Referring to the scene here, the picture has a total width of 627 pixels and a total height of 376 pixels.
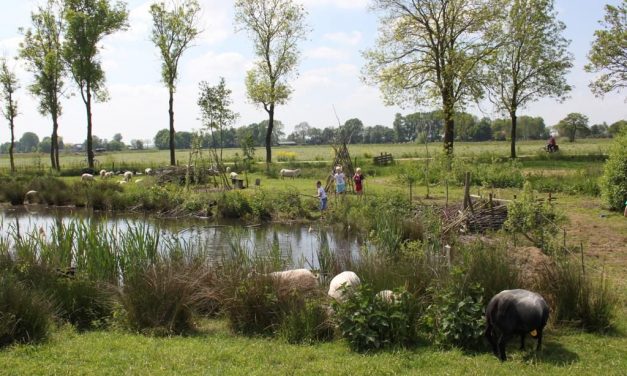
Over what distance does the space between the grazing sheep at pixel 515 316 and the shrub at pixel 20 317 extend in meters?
5.26

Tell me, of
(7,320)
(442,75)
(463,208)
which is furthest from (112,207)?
(442,75)

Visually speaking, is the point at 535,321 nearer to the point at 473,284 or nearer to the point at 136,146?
the point at 473,284

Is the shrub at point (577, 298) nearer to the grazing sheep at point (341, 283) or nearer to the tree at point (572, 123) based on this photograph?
the grazing sheep at point (341, 283)

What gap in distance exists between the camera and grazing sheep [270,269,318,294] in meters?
7.71

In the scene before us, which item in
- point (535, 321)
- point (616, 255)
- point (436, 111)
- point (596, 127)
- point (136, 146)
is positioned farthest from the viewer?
point (136, 146)

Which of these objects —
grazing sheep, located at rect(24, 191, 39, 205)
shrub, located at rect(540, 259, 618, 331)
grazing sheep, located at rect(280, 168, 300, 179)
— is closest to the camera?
shrub, located at rect(540, 259, 618, 331)

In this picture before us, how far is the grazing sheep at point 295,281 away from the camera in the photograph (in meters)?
7.71

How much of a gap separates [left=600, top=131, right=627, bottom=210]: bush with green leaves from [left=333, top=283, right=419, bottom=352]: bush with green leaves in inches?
483

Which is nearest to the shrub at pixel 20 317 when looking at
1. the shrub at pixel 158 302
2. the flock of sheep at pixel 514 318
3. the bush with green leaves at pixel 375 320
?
the shrub at pixel 158 302

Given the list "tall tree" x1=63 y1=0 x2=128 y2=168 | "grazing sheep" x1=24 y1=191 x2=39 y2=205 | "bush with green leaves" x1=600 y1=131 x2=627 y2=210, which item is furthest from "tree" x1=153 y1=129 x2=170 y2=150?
"bush with green leaves" x1=600 y1=131 x2=627 y2=210

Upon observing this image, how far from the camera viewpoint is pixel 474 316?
21.7 ft

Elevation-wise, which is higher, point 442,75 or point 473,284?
point 442,75

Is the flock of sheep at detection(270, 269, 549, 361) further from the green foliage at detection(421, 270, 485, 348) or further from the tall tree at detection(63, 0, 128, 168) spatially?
the tall tree at detection(63, 0, 128, 168)

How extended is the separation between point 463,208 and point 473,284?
26.7 feet
